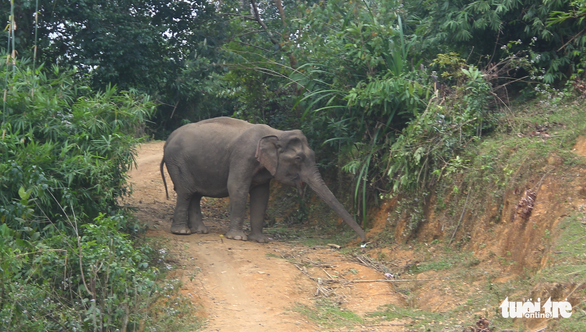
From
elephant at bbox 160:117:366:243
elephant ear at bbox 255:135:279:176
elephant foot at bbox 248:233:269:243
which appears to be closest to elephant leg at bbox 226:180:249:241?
Answer: elephant at bbox 160:117:366:243

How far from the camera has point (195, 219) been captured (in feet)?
32.5

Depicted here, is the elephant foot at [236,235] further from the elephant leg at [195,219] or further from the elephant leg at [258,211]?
the elephant leg at [195,219]

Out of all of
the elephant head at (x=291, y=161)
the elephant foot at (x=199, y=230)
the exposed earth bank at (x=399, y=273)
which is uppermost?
the elephant head at (x=291, y=161)

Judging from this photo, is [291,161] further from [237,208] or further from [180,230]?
[180,230]

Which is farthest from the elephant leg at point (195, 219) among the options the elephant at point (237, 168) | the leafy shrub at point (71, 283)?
the leafy shrub at point (71, 283)

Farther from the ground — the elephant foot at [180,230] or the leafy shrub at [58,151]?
the leafy shrub at [58,151]

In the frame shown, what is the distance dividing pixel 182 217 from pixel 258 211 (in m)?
1.20

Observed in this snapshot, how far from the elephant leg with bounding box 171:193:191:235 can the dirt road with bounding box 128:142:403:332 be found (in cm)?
15

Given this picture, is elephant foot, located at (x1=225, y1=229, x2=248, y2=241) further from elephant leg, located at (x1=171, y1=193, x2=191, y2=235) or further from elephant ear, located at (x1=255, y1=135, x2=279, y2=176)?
elephant ear, located at (x1=255, y1=135, x2=279, y2=176)

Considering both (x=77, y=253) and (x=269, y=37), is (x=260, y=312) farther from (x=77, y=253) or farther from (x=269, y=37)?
(x=269, y=37)

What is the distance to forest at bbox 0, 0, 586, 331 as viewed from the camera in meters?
6.05

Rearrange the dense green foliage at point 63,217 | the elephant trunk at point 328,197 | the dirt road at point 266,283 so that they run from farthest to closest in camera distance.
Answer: the elephant trunk at point 328,197, the dirt road at point 266,283, the dense green foliage at point 63,217

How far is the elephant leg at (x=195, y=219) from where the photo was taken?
9.77 meters

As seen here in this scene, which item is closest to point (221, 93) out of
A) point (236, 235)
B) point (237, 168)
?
point (237, 168)
